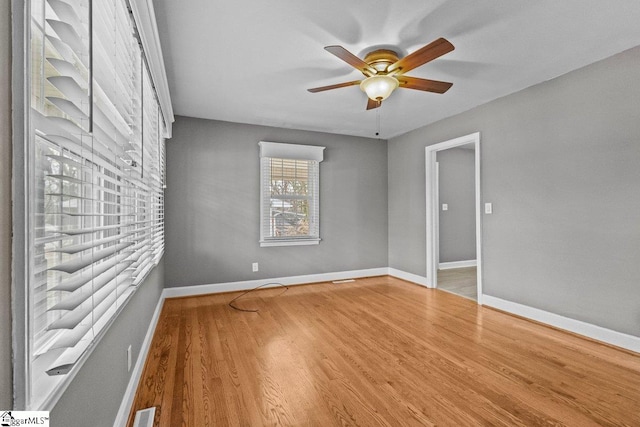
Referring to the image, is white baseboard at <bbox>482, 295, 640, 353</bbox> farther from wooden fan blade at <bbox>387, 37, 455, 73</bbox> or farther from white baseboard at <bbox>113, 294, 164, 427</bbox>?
white baseboard at <bbox>113, 294, 164, 427</bbox>

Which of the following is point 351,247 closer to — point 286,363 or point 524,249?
point 524,249

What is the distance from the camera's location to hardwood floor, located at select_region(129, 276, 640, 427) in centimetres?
169

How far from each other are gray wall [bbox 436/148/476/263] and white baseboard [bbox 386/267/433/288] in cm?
127

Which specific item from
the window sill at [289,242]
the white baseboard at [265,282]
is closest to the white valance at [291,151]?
the window sill at [289,242]

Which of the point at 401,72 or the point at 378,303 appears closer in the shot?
the point at 401,72

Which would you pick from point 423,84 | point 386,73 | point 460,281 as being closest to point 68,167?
point 386,73

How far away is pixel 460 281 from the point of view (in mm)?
4844

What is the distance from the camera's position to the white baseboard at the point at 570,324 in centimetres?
246

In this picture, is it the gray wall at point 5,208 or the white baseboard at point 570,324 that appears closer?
the gray wall at point 5,208

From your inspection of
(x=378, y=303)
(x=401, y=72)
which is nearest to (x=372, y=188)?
(x=378, y=303)

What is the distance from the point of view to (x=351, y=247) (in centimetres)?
509

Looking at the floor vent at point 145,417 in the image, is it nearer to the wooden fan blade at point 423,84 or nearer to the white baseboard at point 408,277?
the wooden fan blade at point 423,84

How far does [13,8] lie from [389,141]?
519 centimetres

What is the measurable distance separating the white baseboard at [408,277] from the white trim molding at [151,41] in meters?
4.15
